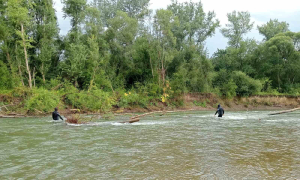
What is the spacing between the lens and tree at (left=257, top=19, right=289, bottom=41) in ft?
247

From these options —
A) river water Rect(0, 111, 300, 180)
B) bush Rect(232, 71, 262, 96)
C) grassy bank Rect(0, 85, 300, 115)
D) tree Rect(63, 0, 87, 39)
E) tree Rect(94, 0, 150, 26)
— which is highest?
tree Rect(94, 0, 150, 26)

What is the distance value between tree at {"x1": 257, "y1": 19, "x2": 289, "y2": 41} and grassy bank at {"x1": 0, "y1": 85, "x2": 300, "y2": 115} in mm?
24887

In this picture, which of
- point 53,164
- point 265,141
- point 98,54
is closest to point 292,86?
point 98,54

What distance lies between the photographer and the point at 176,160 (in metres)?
10.3

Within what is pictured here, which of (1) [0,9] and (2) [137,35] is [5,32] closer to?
(1) [0,9]

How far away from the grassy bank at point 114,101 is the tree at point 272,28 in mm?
24887

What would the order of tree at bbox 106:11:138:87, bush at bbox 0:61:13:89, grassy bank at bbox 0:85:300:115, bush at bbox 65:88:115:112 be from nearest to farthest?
bush at bbox 65:88:115:112 < grassy bank at bbox 0:85:300:115 < bush at bbox 0:61:13:89 < tree at bbox 106:11:138:87

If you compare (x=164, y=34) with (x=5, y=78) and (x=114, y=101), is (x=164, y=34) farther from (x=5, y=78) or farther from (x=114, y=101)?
(x=5, y=78)

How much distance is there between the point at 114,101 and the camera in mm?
40188

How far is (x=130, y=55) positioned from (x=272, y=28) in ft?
155

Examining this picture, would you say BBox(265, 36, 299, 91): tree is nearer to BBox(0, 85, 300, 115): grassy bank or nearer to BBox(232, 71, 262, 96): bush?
BBox(0, 85, 300, 115): grassy bank

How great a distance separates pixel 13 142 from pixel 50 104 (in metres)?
17.5

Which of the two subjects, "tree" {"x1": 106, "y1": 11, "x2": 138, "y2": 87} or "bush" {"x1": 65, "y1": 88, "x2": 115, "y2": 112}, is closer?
"bush" {"x1": 65, "y1": 88, "x2": 115, "y2": 112}

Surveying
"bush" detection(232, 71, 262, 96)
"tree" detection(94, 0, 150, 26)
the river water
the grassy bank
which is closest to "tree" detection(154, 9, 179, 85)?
the grassy bank
